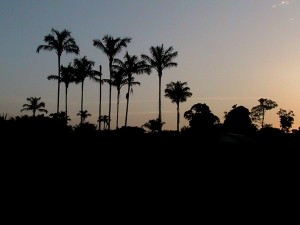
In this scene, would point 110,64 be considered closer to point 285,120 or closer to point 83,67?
point 83,67

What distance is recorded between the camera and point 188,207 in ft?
38.2

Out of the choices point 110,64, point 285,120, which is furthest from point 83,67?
point 285,120

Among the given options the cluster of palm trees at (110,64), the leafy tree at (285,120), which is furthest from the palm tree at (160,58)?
the leafy tree at (285,120)

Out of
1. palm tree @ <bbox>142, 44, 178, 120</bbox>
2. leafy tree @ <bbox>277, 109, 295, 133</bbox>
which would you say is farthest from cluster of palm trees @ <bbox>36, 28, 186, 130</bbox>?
leafy tree @ <bbox>277, 109, 295, 133</bbox>

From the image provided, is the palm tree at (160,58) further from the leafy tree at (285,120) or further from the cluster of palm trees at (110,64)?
the leafy tree at (285,120)

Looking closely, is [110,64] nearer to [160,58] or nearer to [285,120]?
[160,58]

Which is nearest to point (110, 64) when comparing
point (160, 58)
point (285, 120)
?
point (160, 58)

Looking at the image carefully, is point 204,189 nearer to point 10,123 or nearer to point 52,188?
point 52,188

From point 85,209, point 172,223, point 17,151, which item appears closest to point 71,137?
point 17,151

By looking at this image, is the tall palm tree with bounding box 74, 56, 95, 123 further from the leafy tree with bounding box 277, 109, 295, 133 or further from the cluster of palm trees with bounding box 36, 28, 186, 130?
the leafy tree with bounding box 277, 109, 295, 133

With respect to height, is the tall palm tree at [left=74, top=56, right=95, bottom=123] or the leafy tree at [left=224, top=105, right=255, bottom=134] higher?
the tall palm tree at [left=74, top=56, right=95, bottom=123]

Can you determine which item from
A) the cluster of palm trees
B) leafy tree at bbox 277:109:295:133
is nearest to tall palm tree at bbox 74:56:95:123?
the cluster of palm trees

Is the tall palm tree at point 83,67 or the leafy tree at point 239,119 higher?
the tall palm tree at point 83,67

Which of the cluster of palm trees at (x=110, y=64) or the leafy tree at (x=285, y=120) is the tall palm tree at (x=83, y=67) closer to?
the cluster of palm trees at (x=110, y=64)
